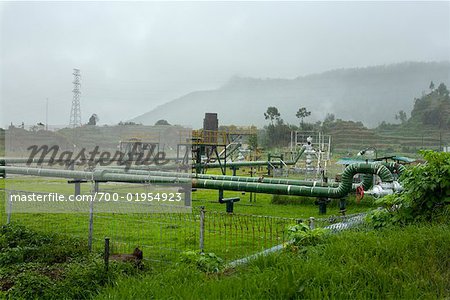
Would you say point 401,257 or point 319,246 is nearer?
point 401,257

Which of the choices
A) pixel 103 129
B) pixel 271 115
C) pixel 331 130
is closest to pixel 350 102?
pixel 331 130

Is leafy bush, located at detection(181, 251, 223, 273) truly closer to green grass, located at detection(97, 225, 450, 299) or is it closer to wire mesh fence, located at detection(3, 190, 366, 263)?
green grass, located at detection(97, 225, 450, 299)

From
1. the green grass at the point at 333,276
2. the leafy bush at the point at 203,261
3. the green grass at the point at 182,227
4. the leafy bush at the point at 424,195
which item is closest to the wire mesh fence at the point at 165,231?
the green grass at the point at 182,227

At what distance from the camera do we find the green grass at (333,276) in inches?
140

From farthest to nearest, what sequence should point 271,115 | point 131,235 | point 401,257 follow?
1. point 271,115
2. point 131,235
3. point 401,257

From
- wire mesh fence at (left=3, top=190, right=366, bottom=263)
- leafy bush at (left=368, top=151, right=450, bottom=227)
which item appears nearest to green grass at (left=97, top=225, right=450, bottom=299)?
leafy bush at (left=368, top=151, right=450, bottom=227)

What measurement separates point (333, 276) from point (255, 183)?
27.0ft

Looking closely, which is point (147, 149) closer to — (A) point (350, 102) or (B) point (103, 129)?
(B) point (103, 129)

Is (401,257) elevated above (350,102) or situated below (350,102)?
below

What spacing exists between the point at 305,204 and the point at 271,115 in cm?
5360

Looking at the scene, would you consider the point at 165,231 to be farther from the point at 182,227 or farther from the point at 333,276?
the point at 333,276

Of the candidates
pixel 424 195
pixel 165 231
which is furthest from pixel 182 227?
pixel 424 195

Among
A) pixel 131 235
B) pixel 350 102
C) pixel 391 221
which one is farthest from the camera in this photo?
pixel 350 102

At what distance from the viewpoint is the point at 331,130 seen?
78.9m
